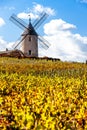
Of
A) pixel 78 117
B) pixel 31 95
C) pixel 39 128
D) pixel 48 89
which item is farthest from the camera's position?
pixel 48 89

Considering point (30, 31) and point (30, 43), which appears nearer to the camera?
point (30, 43)

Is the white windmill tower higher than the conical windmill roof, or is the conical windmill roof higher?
the conical windmill roof

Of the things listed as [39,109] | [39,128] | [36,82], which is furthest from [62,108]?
[36,82]

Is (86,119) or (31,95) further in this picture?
(31,95)

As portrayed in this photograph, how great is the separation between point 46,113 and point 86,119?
2.99 ft

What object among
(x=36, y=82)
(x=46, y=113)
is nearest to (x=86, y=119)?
(x=46, y=113)

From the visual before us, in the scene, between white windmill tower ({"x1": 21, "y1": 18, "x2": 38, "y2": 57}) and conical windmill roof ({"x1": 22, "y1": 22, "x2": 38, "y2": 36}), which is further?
conical windmill roof ({"x1": 22, "y1": 22, "x2": 38, "y2": 36})

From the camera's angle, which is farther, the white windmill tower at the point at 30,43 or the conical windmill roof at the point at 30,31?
the conical windmill roof at the point at 30,31

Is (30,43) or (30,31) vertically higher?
(30,31)

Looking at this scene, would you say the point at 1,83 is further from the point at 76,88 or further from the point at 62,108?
the point at 62,108

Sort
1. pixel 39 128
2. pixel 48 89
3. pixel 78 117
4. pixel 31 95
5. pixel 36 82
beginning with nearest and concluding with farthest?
pixel 39 128 → pixel 78 117 → pixel 31 95 → pixel 48 89 → pixel 36 82

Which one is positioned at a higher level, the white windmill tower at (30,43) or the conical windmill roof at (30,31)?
the conical windmill roof at (30,31)

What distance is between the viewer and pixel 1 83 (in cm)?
1625

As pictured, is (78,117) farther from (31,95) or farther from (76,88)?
(76,88)
